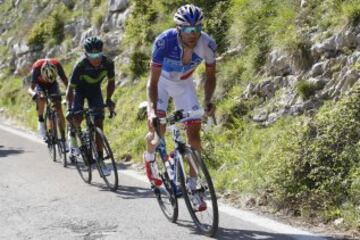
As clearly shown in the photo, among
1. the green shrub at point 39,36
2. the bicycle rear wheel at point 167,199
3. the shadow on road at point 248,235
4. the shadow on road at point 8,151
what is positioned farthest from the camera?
the green shrub at point 39,36

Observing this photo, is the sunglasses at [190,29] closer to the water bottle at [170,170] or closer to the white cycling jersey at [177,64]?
the white cycling jersey at [177,64]

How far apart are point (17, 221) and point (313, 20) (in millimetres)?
5024

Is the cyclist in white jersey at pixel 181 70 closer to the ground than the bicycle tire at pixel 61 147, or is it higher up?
higher up

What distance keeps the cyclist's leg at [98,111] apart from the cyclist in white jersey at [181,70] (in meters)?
1.67

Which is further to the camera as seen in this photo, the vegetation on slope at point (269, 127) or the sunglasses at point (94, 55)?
the sunglasses at point (94, 55)

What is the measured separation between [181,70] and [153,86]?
458 millimetres

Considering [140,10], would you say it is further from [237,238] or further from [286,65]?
[237,238]

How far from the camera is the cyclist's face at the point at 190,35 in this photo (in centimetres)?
553

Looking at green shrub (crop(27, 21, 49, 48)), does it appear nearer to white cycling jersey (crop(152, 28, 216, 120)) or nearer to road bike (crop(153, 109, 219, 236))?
white cycling jersey (crop(152, 28, 216, 120))

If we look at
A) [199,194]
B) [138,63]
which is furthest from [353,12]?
Result: [138,63]

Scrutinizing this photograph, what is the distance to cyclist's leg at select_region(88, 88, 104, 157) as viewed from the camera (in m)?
7.92

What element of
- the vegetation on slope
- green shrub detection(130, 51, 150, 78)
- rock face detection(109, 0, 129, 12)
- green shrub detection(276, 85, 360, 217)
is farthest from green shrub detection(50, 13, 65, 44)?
green shrub detection(276, 85, 360, 217)

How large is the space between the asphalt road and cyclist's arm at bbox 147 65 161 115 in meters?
1.22

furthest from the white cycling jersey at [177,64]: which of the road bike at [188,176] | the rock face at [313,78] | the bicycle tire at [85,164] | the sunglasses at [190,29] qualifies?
the bicycle tire at [85,164]
